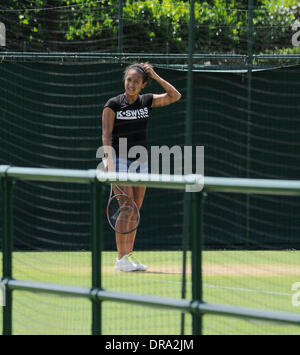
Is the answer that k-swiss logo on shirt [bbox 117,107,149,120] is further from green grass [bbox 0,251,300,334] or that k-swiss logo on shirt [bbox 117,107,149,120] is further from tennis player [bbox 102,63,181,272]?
green grass [bbox 0,251,300,334]

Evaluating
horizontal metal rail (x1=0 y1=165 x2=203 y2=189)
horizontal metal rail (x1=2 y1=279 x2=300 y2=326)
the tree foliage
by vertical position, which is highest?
the tree foliage

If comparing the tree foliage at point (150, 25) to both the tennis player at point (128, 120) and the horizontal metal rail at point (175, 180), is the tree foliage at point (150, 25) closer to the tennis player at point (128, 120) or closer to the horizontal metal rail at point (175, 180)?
the tennis player at point (128, 120)

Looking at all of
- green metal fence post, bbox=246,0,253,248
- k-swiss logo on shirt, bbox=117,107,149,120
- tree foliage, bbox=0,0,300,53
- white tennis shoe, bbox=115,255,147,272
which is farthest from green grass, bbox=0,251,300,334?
tree foliage, bbox=0,0,300,53

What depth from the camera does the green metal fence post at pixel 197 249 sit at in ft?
12.0

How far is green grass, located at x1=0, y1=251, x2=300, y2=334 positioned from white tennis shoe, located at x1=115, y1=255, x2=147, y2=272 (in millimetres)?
80

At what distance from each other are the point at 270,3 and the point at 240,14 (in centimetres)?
210

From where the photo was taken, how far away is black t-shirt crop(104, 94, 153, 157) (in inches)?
329

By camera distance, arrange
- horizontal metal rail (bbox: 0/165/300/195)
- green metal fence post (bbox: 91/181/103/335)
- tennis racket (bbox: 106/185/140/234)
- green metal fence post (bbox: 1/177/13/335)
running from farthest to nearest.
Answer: tennis racket (bbox: 106/185/140/234)
green metal fence post (bbox: 1/177/13/335)
green metal fence post (bbox: 91/181/103/335)
horizontal metal rail (bbox: 0/165/300/195)

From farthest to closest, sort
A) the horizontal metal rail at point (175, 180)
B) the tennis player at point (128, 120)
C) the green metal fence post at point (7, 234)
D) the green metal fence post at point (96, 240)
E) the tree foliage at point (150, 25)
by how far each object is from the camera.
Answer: the tree foliage at point (150, 25), the tennis player at point (128, 120), the green metal fence post at point (7, 234), the green metal fence post at point (96, 240), the horizontal metal rail at point (175, 180)

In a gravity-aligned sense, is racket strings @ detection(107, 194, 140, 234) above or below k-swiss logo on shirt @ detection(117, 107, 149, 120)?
below

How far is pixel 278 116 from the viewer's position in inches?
414

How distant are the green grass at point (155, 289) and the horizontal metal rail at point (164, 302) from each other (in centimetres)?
128

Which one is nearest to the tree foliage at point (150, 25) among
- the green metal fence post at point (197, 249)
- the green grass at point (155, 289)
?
the green grass at point (155, 289)

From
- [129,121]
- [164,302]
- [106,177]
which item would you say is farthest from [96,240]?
[129,121]
